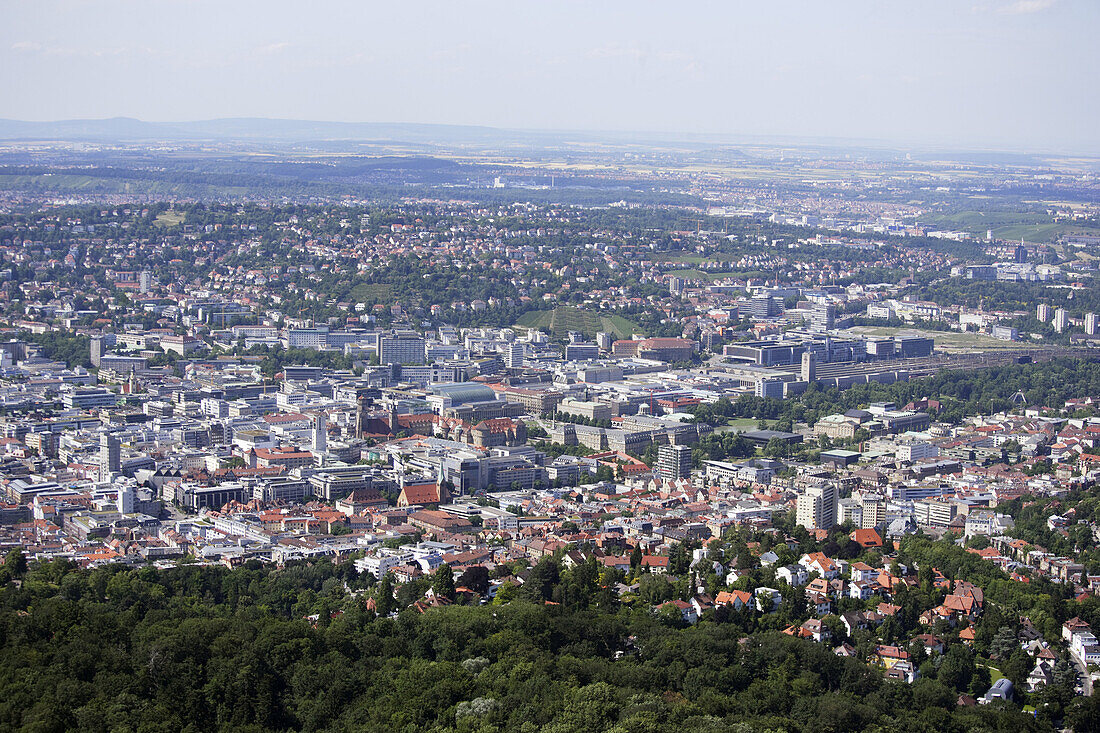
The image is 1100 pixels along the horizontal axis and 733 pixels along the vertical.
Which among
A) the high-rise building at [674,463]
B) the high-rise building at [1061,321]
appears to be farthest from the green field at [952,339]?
the high-rise building at [674,463]

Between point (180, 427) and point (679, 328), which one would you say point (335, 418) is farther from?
point (679, 328)

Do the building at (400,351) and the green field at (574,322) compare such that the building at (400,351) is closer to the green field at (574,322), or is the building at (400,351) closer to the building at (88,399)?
the green field at (574,322)

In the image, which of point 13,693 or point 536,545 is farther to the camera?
point 536,545

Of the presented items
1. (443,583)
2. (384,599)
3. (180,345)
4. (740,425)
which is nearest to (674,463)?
(740,425)

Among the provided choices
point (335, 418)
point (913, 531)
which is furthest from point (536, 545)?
point (335, 418)

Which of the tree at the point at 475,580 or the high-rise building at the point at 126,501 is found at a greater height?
the tree at the point at 475,580
